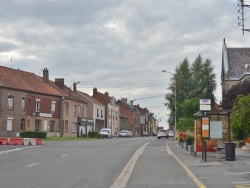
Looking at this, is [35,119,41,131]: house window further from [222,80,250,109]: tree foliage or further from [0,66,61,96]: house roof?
[222,80,250,109]: tree foliage

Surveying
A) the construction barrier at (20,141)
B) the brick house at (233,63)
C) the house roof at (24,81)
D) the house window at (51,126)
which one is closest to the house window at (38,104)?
the house roof at (24,81)

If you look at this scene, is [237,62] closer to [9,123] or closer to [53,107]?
[53,107]

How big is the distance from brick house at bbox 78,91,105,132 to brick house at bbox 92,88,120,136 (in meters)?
2.97

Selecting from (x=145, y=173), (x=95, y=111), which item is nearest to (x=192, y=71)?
(x=95, y=111)

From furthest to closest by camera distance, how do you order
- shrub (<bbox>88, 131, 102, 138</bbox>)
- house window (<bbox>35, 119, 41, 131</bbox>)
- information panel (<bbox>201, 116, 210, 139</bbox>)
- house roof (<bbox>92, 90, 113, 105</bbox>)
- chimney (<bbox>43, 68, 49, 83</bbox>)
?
house roof (<bbox>92, 90, 113, 105</bbox>)
chimney (<bbox>43, 68, 49, 83</bbox>)
shrub (<bbox>88, 131, 102, 138</bbox>)
house window (<bbox>35, 119, 41, 131</bbox>)
information panel (<bbox>201, 116, 210, 139</bbox>)

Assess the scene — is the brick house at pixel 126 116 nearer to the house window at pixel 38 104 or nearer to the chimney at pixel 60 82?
the chimney at pixel 60 82

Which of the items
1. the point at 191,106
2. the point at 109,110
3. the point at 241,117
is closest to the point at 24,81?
the point at 191,106

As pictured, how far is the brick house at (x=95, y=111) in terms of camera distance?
293 feet

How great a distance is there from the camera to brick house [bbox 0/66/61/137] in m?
57.1

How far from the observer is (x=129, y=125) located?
128750 mm

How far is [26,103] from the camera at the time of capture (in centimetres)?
6175

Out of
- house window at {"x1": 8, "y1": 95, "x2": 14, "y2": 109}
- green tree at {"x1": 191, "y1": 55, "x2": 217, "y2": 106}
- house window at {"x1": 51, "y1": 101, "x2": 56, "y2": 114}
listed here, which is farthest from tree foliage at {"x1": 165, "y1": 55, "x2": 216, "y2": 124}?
house window at {"x1": 8, "y1": 95, "x2": 14, "y2": 109}

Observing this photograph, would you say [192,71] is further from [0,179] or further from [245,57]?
[0,179]

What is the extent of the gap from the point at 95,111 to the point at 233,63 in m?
32.0
